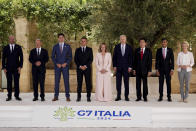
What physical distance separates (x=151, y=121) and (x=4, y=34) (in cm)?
906

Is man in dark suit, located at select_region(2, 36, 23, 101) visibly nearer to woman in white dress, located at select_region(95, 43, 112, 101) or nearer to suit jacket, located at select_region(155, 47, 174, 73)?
woman in white dress, located at select_region(95, 43, 112, 101)

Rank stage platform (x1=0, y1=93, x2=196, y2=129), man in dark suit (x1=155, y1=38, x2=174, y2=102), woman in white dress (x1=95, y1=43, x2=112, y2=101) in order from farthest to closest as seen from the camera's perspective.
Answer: woman in white dress (x1=95, y1=43, x2=112, y2=101), man in dark suit (x1=155, y1=38, x2=174, y2=102), stage platform (x1=0, y1=93, x2=196, y2=129)

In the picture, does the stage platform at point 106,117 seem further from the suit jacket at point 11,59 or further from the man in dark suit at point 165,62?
the suit jacket at point 11,59

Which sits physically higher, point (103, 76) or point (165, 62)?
point (165, 62)

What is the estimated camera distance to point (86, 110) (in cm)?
714

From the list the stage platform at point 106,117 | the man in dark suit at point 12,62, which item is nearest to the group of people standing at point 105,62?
the man in dark suit at point 12,62

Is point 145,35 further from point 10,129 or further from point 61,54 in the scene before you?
point 10,129

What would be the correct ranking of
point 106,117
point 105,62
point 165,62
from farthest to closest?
1. point 105,62
2. point 165,62
3. point 106,117

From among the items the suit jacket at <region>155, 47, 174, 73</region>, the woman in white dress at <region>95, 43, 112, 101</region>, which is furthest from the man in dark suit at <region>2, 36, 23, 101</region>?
the suit jacket at <region>155, 47, 174, 73</region>

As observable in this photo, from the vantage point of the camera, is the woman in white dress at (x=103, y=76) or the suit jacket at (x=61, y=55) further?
the woman in white dress at (x=103, y=76)

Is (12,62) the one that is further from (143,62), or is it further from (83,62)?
(143,62)

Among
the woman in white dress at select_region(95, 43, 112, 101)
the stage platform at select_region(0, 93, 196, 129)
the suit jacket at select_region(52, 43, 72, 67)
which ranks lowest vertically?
the stage platform at select_region(0, 93, 196, 129)

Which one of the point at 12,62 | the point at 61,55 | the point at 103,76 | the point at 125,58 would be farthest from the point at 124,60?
the point at 12,62

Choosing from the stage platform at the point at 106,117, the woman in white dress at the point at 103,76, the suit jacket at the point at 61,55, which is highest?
the suit jacket at the point at 61,55
